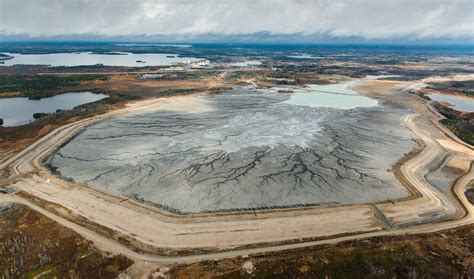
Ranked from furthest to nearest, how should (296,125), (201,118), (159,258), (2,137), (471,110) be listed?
Result: (471,110) < (201,118) < (296,125) < (2,137) < (159,258)

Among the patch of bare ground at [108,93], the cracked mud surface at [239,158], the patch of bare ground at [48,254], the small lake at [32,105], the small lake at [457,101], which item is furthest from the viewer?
the small lake at [457,101]

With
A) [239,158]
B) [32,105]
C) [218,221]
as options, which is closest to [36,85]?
[32,105]

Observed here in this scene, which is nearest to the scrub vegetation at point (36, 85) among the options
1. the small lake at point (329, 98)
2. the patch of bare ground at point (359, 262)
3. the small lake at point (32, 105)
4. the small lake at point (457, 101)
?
the small lake at point (32, 105)

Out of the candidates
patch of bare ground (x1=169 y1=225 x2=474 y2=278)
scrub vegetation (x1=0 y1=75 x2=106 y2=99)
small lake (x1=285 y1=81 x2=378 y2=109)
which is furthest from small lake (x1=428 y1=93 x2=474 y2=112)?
scrub vegetation (x1=0 y1=75 x2=106 y2=99)

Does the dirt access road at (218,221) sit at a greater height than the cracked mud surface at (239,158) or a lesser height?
A: lesser

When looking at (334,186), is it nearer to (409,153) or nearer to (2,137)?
(409,153)

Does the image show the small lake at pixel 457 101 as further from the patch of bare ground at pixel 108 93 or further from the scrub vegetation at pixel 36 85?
the scrub vegetation at pixel 36 85

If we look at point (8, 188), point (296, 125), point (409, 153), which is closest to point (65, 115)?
point (8, 188)
